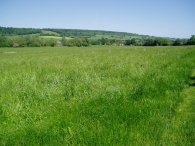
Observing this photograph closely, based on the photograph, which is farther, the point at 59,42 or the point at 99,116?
the point at 59,42

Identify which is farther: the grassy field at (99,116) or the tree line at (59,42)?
the tree line at (59,42)

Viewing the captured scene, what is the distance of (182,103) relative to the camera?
8.84 metres

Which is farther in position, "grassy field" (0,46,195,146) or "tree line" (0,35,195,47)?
"tree line" (0,35,195,47)

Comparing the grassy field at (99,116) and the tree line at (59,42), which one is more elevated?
the grassy field at (99,116)

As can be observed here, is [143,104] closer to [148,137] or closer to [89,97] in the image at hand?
[89,97]

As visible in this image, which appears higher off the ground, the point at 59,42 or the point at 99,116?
the point at 99,116

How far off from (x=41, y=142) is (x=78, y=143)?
30.1 inches

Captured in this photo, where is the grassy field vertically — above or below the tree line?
above

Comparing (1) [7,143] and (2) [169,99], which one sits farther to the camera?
(2) [169,99]

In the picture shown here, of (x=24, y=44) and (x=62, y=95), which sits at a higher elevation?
(x=62, y=95)

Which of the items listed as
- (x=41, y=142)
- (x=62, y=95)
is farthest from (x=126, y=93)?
(x=41, y=142)

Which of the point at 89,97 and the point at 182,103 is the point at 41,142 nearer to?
the point at 89,97

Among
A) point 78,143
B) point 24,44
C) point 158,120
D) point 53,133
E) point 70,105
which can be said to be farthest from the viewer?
point 24,44

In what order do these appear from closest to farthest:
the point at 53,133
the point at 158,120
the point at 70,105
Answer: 1. the point at 53,133
2. the point at 158,120
3. the point at 70,105
